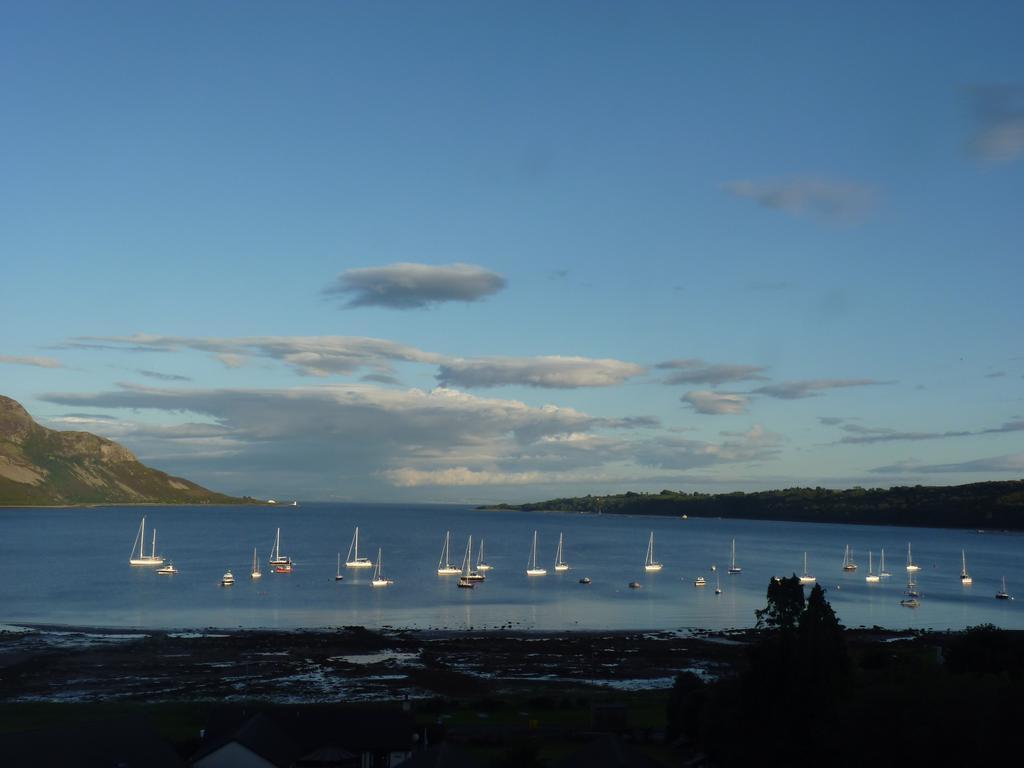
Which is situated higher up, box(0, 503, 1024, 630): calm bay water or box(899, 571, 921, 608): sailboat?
box(899, 571, 921, 608): sailboat

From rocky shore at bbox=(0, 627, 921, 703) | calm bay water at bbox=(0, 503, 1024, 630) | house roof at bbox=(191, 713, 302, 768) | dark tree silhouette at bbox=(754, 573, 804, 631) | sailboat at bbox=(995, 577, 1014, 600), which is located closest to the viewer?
dark tree silhouette at bbox=(754, 573, 804, 631)

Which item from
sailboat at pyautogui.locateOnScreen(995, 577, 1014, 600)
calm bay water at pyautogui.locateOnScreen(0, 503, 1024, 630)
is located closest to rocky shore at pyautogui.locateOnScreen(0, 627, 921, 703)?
calm bay water at pyautogui.locateOnScreen(0, 503, 1024, 630)

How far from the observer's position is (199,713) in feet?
160

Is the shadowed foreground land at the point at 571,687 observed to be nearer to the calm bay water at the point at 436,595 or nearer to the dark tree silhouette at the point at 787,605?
the dark tree silhouette at the point at 787,605

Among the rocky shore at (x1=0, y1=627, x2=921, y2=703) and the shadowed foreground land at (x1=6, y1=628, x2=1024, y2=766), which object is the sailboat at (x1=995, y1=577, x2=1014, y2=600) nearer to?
the shadowed foreground land at (x1=6, y1=628, x2=1024, y2=766)

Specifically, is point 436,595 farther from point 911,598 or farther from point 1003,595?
point 1003,595

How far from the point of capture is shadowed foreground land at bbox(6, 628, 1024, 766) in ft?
91.0

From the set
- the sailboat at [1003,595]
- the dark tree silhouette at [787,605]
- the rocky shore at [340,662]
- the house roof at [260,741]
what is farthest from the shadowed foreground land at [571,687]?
the sailboat at [1003,595]

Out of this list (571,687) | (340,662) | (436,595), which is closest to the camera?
(571,687)

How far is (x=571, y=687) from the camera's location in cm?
6209

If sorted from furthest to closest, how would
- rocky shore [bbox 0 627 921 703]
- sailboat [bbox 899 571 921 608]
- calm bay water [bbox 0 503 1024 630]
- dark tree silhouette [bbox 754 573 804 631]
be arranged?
sailboat [bbox 899 571 921 608] → calm bay water [bbox 0 503 1024 630] → rocky shore [bbox 0 627 921 703] → dark tree silhouette [bbox 754 573 804 631]

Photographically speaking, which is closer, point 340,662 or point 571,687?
point 571,687

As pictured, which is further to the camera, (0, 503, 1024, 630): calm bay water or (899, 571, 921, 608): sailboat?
(899, 571, 921, 608): sailboat

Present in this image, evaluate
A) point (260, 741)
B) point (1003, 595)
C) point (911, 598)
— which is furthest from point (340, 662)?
point (1003, 595)
